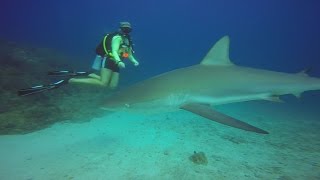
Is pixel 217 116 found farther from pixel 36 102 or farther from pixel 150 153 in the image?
pixel 36 102

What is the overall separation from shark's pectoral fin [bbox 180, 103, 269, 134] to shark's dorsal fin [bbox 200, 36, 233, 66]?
122 cm

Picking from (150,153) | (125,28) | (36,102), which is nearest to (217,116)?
(150,153)

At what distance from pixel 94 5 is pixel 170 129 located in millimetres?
177275

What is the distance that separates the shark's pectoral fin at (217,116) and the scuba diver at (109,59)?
2.04 metres

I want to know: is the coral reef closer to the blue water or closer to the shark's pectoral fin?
the shark's pectoral fin

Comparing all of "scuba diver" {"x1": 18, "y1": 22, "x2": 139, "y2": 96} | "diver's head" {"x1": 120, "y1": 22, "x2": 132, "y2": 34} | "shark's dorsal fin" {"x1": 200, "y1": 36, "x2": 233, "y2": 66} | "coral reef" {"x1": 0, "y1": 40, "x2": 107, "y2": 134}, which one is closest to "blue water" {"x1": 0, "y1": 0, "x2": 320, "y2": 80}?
"coral reef" {"x1": 0, "y1": 40, "x2": 107, "y2": 134}

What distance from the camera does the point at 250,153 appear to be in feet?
20.6

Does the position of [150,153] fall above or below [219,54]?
below

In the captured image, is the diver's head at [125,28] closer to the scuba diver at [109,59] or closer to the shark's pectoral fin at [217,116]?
the scuba diver at [109,59]

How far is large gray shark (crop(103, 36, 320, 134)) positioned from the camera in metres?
5.46

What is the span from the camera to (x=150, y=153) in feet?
19.6

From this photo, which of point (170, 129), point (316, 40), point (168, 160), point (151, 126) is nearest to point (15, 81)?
point (151, 126)

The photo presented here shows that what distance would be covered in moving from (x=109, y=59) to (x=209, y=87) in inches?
114


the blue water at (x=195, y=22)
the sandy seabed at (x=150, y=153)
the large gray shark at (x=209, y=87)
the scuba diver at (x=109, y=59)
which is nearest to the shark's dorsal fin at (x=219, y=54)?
the large gray shark at (x=209, y=87)
